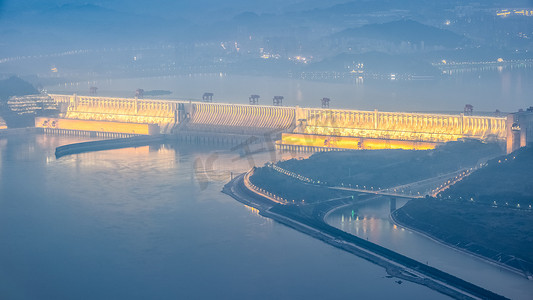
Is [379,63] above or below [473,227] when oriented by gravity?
above

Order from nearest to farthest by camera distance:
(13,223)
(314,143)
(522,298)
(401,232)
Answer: (522,298) → (401,232) → (13,223) → (314,143)

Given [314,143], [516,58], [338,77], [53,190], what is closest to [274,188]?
[53,190]

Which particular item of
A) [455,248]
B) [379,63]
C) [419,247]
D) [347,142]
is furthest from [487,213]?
[379,63]

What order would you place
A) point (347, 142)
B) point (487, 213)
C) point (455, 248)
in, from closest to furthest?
point (455, 248) < point (487, 213) < point (347, 142)

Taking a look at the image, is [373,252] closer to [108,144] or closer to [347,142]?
[347,142]

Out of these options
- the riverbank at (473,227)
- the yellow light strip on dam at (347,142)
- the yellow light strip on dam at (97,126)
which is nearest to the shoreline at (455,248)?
the riverbank at (473,227)

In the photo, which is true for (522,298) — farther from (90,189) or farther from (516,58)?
(516,58)
